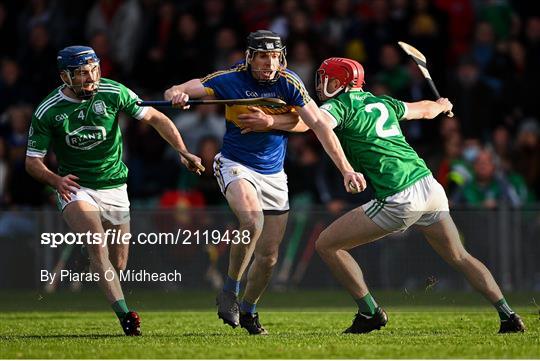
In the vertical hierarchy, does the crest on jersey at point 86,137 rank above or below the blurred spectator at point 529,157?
above

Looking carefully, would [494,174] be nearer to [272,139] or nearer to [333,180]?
[333,180]

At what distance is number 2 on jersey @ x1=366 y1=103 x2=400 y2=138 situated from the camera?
11422mm

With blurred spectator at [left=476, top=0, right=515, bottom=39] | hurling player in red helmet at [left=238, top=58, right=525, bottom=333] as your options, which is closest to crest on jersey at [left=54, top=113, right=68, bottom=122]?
hurling player in red helmet at [left=238, top=58, right=525, bottom=333]

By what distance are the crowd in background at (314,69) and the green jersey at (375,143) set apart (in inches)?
179

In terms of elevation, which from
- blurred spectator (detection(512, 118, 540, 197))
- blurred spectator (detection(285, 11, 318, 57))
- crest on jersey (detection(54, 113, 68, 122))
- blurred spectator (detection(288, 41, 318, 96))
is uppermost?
crest on jersey (detection(54, 113, 68, 122))

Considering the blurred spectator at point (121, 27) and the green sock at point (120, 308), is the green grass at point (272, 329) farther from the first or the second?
the blurred spectator at point (121, 27)

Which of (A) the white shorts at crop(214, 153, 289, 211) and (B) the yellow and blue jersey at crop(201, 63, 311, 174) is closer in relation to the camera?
(B) the yellow and blue jersey at crop(201, 63, 311, 174)

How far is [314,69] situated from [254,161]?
6.48 m

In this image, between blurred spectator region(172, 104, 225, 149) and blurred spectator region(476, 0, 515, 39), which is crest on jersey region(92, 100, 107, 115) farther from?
blurred spectator region(476, 0, 515, 39)

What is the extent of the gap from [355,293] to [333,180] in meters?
5.72

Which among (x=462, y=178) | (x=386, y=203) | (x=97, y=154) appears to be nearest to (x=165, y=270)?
(x=97, y=154)

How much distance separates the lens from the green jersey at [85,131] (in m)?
11.5

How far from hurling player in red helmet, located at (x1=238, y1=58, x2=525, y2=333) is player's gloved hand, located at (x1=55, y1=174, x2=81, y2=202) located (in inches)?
56.6

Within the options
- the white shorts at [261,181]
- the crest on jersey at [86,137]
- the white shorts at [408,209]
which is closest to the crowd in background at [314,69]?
the white shorts at [261,181]
